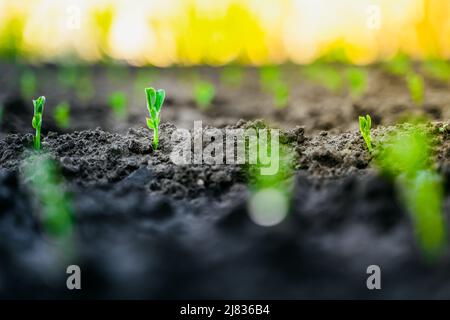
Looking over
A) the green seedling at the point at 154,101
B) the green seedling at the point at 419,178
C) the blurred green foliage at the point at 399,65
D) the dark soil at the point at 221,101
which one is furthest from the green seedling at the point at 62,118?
the blurred green foliage at the point at 399,65

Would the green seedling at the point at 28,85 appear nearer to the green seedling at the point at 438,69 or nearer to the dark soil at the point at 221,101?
the dark soil at the point at 221,101

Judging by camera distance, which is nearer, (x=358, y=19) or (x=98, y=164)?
(x=98, y=164)

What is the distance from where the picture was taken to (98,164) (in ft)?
6.51

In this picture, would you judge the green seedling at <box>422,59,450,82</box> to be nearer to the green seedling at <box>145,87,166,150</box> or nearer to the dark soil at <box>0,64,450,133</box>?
the dark soil at <box>0,64,450,133</box>

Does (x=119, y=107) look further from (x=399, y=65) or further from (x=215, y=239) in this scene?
(x=399, y=65)

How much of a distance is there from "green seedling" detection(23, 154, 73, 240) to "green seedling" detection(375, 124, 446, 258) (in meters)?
0.99

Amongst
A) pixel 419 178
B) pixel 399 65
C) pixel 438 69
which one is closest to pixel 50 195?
pixel 419 178

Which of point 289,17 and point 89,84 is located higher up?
point 289,17

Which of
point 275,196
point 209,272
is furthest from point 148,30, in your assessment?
point 209,272

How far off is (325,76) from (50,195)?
9.67 feet

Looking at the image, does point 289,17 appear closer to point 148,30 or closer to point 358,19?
point 358,19

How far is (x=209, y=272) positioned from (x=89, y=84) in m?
2.87

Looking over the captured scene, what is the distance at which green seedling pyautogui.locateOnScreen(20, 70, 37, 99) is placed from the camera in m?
3.36

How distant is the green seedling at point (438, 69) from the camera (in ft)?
12.4
